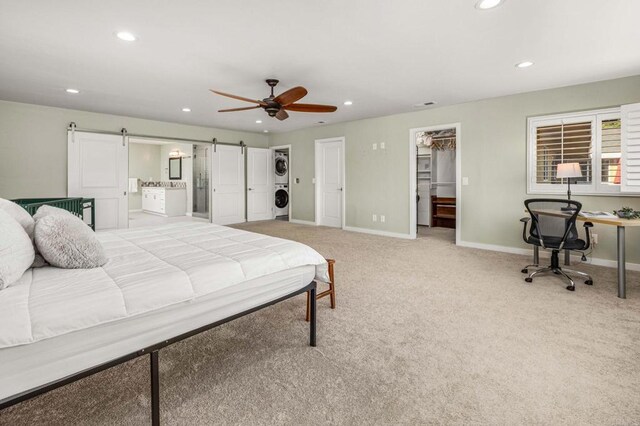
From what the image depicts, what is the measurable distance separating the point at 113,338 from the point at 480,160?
5.23 meters

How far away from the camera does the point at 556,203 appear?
3.60 m

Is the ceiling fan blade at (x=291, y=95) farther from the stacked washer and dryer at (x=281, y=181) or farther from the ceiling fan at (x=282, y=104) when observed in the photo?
the stacked washer and dryer at (x=281, y=181)

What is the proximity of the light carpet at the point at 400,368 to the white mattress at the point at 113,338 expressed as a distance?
396mm

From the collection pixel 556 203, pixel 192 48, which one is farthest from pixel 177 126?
pixel 556 203

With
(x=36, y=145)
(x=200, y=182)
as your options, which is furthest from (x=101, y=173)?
(x=200, y=182)

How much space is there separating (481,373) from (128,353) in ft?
6.01

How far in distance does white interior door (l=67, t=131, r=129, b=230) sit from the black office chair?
685 centimetres

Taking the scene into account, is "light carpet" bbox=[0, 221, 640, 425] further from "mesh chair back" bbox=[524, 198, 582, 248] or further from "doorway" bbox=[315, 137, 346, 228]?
"doorway" bbox=[315, 137, 346, 228]

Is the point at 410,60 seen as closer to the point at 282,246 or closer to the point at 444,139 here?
the point at 282,246

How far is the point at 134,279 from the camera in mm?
1428

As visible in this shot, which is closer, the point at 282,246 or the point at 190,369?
the point at 190,369

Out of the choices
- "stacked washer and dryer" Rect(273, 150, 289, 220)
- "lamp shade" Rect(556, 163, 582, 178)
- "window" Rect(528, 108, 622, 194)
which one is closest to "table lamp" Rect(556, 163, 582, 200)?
"lamp shade" Rect(556, 163, 582, 178)

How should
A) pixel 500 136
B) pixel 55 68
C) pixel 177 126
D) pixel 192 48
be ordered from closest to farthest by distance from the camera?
1. pixel 192 48
2. pixel 55 68
3. pixel 500 136
4. pixel 177 126

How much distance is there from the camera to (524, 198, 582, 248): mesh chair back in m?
3.22
